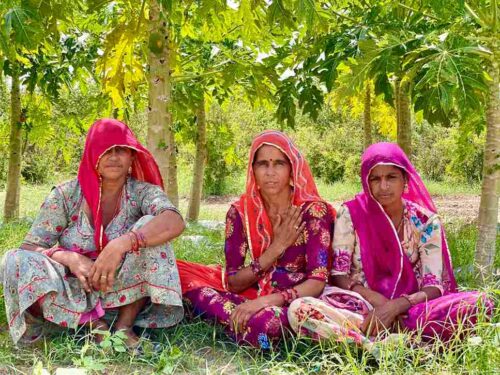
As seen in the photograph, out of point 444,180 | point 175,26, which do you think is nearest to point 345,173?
point 444,180

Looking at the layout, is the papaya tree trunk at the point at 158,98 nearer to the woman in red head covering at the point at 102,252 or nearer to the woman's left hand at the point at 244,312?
the woman in red head covering at the point at 102,252

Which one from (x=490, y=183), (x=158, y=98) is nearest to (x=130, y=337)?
(x=158, y=98)

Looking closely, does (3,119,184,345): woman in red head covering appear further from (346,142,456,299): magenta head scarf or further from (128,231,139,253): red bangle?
(346,142,456,299): magenta head scarf

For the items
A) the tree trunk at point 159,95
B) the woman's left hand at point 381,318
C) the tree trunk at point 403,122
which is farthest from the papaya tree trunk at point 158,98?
the tree trunk at point 403,122

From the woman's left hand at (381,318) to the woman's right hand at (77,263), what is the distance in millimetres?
1344

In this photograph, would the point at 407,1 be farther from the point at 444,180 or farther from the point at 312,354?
the point at 444,180

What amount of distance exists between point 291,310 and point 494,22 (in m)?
1.95

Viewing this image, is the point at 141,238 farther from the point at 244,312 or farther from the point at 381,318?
the point at 381,318

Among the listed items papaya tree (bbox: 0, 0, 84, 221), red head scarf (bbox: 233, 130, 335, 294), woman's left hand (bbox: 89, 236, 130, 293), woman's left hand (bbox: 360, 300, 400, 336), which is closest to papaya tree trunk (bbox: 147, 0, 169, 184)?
papaya tree (bbox: 0, 0, 84, 221)

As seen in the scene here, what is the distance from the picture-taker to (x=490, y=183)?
3.70 m

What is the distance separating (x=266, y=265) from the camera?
315 cm

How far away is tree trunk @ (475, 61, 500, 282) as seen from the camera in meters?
3.62

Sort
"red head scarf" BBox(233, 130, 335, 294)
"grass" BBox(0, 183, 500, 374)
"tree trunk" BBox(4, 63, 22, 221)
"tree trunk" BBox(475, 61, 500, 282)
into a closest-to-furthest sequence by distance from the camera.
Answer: "grass" BBox(0, 183, 500, 374), "red head scarf" BBox(233, 130, 335, 294), "tree trunk" BBox(475, 61, 500, 282), "tree trunk" BBox(4, 63, 22, 221)

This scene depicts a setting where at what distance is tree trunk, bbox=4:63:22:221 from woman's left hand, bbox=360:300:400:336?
5406mm
